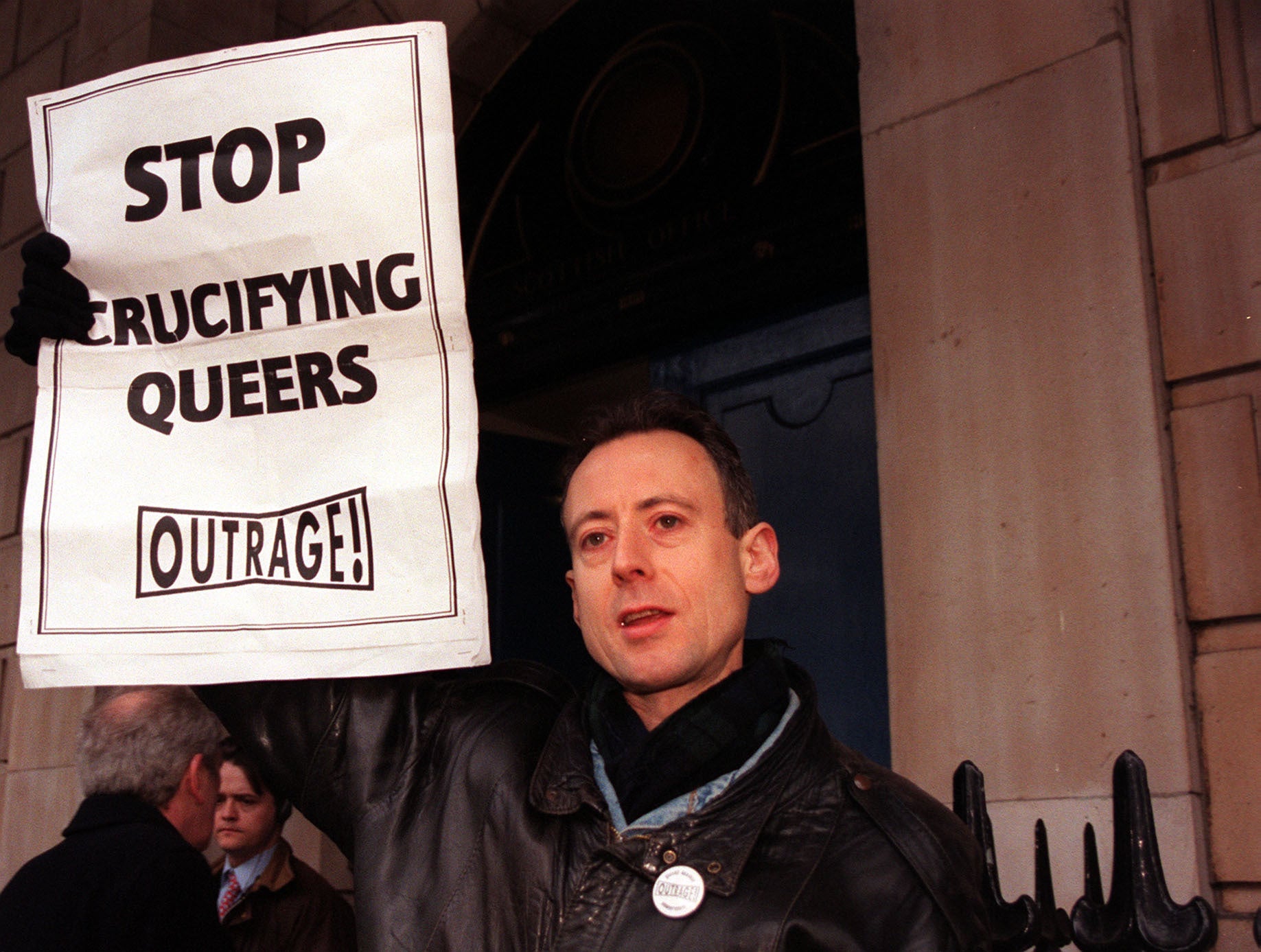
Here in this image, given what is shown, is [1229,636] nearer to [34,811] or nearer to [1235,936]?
[1235,936]

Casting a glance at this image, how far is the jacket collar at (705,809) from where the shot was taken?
6.04 ft

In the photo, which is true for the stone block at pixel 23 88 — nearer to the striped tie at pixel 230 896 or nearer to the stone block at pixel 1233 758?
the striped tie at pixel 230 896

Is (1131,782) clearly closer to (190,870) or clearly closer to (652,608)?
(652,608)

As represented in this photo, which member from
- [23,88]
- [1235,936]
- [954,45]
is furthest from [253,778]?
[23,88]

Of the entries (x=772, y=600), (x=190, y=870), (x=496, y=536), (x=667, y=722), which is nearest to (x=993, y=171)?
(x=772, y=600)

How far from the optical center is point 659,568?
209cm

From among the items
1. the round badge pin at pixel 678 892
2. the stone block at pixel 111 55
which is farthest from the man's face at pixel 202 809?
the stone block at pixel 111 55

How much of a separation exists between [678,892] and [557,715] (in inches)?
18.8

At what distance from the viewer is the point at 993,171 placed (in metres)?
3.36

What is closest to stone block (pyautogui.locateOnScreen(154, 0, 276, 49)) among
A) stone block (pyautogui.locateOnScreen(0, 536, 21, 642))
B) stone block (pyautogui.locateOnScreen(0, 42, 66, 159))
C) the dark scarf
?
stone block (pyautogui.locateOnScreen(0, 42, 66, 159))

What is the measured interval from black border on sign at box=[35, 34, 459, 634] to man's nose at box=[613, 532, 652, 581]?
29 centimetres

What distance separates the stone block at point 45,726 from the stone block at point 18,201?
2.03 meters

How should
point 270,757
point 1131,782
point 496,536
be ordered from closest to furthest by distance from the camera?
point 270,757 → point 1131,782 → point 496,536

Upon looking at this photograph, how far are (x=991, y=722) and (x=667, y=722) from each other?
1.39 metres
